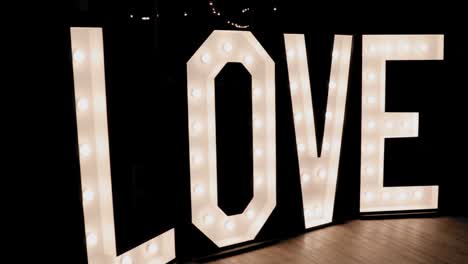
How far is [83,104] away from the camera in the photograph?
6.43 ft

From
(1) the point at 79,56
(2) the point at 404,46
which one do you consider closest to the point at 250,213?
(1) the point at 79,56

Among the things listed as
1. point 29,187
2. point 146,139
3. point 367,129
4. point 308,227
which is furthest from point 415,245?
point 29,187

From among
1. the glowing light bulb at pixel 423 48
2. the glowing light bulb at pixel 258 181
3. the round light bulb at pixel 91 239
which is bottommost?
the round light bulb at pixel 91 239

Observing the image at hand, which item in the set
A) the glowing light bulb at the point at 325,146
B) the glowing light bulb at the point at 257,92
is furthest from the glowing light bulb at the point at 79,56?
the glowing light bulb at the point at 325,146

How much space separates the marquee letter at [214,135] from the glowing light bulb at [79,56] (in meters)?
0.70

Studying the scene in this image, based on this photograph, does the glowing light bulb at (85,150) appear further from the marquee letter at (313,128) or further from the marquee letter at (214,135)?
the marquee letter at (313,128)

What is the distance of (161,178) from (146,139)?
0.27m

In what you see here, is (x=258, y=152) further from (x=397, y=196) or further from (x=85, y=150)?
(x=397, y=196)

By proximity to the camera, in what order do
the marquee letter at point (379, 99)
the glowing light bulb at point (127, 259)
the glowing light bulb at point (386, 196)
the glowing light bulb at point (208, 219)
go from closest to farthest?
the glowing light bulb at point (127, 259)
the glowing light bulb at point (208, 219)
the marquee letter at point (379, 99)
the glowing light bulb at point (386, 196)

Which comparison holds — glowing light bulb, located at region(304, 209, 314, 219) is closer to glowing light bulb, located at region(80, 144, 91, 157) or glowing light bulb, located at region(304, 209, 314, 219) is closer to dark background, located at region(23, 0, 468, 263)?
dark background, located at region(23, 0, 468, 263)

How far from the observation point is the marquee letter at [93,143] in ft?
6.35

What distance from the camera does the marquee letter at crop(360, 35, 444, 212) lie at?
3.24 meters

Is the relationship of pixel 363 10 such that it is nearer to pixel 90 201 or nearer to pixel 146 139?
pixel 146 139

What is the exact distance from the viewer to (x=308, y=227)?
9.97ft
